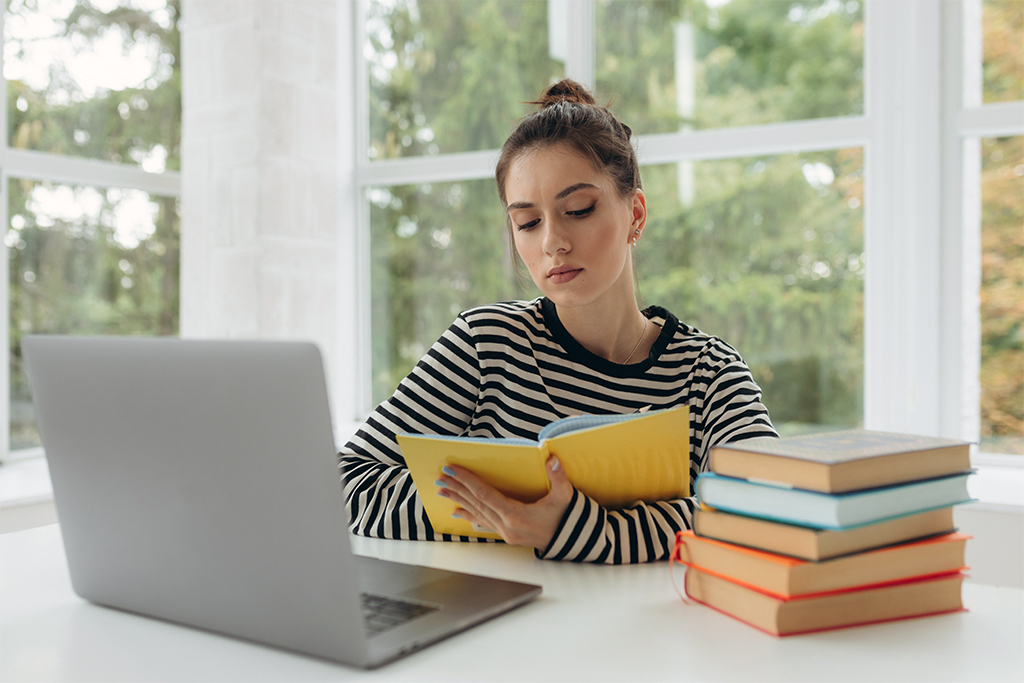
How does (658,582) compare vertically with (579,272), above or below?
below

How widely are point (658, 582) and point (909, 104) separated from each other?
5.37 feet

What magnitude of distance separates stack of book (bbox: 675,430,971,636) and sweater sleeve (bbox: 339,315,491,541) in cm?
37

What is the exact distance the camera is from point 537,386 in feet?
4.34

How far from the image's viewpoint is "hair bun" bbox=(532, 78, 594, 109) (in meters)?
1.45

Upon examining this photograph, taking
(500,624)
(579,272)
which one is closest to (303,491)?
(500,624)

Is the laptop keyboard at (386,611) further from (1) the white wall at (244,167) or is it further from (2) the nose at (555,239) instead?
(1) the white wall at (244,167)

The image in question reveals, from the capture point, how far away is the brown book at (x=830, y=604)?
66cm

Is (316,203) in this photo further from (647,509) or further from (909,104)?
(647,509)

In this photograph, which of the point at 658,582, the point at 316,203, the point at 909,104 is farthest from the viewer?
the point at 316,203

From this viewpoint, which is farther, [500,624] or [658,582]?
[658,582]

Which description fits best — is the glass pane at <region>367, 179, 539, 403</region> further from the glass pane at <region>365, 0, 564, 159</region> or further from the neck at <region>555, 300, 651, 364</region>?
the neck at <region>555, 300, 651, 364</region>

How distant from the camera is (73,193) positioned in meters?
2.20

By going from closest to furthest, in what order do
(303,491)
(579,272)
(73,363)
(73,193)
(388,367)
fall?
(303,491) → (73,363) → (579,272) → (73,193) → (388,367)

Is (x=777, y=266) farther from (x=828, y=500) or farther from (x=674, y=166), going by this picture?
(x=828, y=500)
